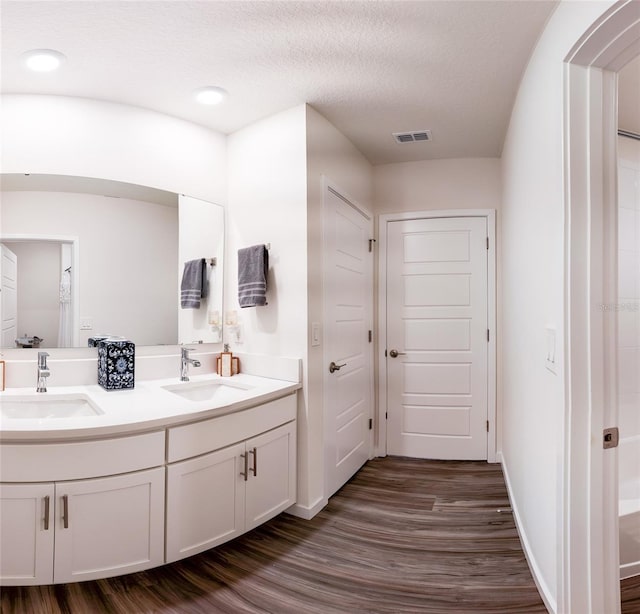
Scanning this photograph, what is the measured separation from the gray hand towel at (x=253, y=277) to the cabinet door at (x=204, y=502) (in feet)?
2.72

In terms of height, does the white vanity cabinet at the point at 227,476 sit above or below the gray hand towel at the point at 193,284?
below

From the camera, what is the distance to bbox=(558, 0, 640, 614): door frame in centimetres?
130

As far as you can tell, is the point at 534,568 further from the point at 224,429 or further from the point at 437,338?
the point at 437,338

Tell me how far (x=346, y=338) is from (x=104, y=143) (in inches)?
73.3

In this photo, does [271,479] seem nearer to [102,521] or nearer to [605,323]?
[102,521]

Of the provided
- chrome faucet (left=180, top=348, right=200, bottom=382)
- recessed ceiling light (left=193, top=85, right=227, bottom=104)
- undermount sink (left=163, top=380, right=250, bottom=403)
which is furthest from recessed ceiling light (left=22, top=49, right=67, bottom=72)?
undermount sink (left=163, top=380, right=250, bottom=403)

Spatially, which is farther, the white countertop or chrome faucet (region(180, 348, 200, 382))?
chrome faucet (region(180, 348, 200, 382))

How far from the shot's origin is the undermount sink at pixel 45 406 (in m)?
1.86

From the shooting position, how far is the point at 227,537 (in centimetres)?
188

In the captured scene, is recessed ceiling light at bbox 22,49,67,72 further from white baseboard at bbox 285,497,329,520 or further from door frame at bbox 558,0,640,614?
white baseboard at bbox 285,497,329,520

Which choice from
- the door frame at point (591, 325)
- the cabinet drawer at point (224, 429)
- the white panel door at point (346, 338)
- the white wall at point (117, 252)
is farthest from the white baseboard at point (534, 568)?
the white wall at point (117, 252)

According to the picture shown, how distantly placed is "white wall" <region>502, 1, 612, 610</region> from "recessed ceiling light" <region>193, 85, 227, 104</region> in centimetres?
156

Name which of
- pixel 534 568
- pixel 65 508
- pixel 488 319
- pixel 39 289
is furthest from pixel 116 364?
pixel 488 319

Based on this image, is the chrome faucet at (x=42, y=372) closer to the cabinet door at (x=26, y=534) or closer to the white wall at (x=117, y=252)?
the white wall at (x=117, y=252)
